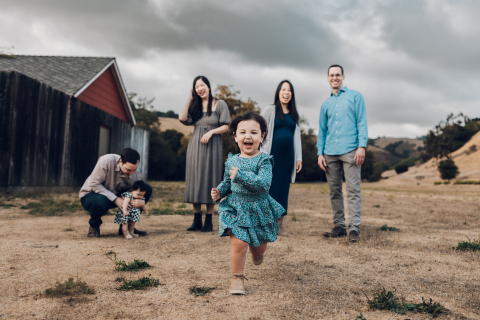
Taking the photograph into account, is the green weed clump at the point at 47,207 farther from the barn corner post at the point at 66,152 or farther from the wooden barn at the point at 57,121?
the barn corner post at the point at 66,152

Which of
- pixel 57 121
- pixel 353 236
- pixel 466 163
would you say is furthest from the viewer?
pixel 466 163

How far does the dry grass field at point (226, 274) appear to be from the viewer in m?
1.93

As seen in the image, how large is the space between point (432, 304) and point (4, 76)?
29.5 ft

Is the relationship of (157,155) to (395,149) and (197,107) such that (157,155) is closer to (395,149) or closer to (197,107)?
(197,107)

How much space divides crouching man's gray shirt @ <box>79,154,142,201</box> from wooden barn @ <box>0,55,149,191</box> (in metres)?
4.77

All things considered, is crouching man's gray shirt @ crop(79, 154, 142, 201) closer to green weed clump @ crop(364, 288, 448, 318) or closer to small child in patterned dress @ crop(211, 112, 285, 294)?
small child in patterned dress @ crop(211, 112, 285, 294)

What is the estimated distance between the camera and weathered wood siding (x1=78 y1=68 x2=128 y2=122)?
1299 centimetres

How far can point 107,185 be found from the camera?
411cm

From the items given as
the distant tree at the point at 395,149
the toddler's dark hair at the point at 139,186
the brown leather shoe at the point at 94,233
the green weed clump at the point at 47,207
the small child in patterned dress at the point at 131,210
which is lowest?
the green weed clump at the point at 47,207

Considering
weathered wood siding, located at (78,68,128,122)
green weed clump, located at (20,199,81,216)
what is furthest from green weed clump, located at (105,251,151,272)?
weathered wood siding, located at (78,68,128,122)

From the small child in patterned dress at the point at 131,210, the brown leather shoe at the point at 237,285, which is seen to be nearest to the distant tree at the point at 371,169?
the small child in patterned dress at the point at 131,210

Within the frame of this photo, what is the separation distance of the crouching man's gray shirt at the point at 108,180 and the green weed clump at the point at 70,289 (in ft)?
5.80

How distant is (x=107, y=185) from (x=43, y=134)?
233 inches

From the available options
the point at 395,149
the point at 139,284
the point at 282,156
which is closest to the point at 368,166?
the point at 282,156
